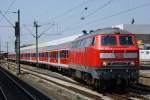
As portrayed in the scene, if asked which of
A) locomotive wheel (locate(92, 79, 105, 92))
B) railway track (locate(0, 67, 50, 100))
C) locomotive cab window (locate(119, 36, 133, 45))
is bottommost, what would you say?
railway track (locate(0, 67, 50, 100))

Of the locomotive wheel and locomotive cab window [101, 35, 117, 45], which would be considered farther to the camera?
locomotive cab window [101, 35, 117, 45]

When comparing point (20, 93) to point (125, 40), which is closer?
point (125, 40)

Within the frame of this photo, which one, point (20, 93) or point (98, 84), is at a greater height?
point (98, 84)

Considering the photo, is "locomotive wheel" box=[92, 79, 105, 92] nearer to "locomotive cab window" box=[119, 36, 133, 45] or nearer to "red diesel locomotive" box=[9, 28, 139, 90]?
"red diesel locomotive" box=[9, 28, 139, 90]

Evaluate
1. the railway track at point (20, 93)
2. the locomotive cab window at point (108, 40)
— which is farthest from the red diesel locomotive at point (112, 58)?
the railway track at point (20, 93)

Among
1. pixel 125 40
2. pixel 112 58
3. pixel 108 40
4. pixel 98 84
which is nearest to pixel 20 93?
pixel 98 84

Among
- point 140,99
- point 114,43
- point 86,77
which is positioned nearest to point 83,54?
point 86,77

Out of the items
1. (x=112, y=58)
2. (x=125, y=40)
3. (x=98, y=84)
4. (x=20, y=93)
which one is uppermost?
(x=125, y=40)

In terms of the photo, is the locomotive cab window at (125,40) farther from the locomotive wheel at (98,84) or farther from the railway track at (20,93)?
the railway track at (20,93)

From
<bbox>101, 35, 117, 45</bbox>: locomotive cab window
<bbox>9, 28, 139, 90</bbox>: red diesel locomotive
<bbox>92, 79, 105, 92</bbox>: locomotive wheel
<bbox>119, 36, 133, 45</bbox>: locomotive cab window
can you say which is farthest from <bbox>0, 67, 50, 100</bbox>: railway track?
<bbox>119, 36, 133, 45</bbox>: locomotive cab window

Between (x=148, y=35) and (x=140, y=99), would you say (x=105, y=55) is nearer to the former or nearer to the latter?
(x=140, y=99)

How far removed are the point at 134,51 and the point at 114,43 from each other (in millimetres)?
1090

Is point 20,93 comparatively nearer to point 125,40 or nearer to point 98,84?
point 98,84

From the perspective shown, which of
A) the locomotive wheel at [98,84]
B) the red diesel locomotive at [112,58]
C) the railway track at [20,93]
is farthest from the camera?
the railway track at [20,93]
